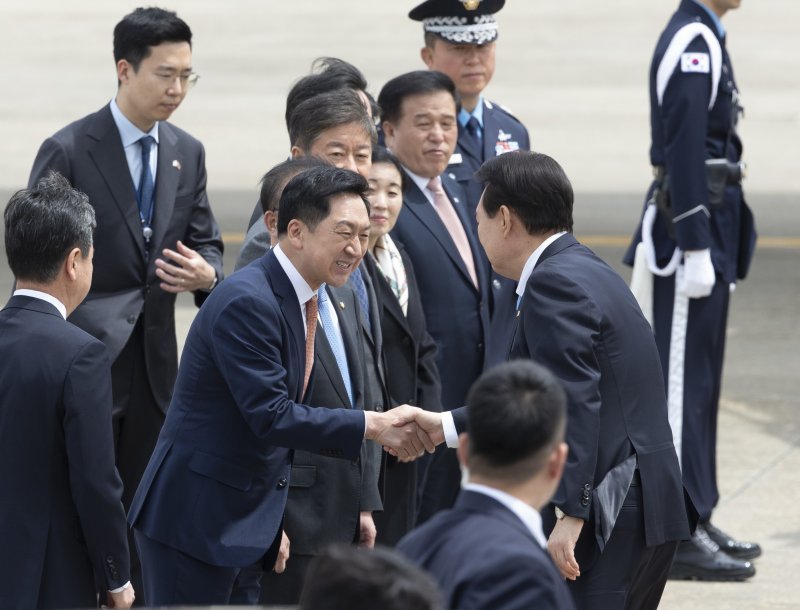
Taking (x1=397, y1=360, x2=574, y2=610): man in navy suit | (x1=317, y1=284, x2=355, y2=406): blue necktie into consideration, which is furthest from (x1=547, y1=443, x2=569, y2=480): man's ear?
(x1=317, y1=284, x2=355, y2=406): blue necktie

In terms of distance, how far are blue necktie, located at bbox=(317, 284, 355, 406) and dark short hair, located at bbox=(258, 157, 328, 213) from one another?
1.04 ft

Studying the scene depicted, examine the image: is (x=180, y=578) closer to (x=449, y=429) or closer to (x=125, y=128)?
(x=449, y=429)

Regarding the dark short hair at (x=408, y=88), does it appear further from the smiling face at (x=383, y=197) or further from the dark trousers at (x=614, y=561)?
the dark trousers at (x=614, y=561)

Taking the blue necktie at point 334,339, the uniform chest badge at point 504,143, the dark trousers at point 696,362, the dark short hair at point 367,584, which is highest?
the dark short hair at point 367,584

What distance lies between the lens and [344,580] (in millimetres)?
2344

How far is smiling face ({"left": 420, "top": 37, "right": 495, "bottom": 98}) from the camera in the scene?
22.1ft

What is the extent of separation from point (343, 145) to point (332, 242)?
3.56 feet

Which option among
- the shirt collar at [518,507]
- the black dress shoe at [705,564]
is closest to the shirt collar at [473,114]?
the black dress shoe at [705,564]

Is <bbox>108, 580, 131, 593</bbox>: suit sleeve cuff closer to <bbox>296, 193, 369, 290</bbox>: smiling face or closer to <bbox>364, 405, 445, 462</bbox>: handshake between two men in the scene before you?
<bbox>364, 405, 445, 462</bbox>: handshake between two men

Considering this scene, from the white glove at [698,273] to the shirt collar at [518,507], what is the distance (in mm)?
3723

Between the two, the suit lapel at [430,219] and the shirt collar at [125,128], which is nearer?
the shirt collar at [125,128]

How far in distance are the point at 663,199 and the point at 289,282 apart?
2757 mm

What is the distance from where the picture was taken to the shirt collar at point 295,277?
4.34 m

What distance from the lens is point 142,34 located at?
5.86 metres
